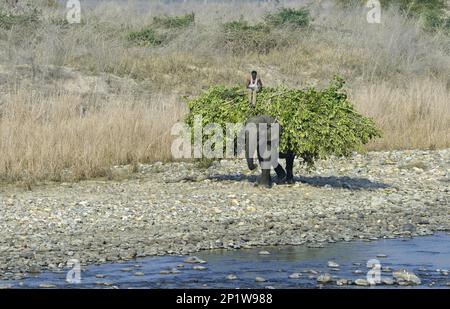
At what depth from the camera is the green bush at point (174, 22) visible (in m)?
31.4

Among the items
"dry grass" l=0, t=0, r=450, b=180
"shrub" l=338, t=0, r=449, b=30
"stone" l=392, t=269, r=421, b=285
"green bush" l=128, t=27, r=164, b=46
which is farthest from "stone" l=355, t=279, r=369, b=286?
"shrub" l=338, t=0, r=449, b=30

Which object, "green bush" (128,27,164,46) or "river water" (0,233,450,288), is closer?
"river water" (0,233,450,288)

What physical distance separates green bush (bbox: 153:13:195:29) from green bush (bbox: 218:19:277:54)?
154cm

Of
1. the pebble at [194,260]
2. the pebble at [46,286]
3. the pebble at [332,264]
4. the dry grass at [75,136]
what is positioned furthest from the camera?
the dry grass at [75,136]

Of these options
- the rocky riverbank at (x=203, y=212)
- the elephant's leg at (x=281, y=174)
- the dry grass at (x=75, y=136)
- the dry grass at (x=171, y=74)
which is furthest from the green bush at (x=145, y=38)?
the elephant's leg at (x=281, y=174)

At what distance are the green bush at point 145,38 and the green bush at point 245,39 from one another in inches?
64.5

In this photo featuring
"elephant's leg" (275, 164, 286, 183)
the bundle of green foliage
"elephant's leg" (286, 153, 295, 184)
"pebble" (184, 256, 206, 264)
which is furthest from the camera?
"elephant's leg" (275, 164, 286, 183)

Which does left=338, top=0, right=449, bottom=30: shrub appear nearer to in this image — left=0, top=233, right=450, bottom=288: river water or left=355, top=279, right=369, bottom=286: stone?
left=0, top=233, right=450, bottom=288: river water

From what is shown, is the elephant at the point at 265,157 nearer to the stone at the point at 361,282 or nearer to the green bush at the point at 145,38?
the stone at the point at 361,282

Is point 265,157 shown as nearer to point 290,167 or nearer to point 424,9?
point 290,167

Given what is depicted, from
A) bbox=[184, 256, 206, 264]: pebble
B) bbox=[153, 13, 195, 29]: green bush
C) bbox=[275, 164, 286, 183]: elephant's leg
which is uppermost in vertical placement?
bbox=[153, 13, 195, 29]: green bush

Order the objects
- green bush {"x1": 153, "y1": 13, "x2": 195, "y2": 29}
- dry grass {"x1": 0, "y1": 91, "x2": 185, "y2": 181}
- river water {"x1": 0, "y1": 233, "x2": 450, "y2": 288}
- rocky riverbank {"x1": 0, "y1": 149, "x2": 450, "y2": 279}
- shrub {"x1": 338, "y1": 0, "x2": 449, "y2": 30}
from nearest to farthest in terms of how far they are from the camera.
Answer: river water {"x1": 0, "y1": 233, "x2": 450, "y2": 288} → rocky riverbank {"x1": 0, "y1": 149, "x2": 450, "y2": 279} → dry grass {"x1": 0, "y1": 91, "x2": 185, "y2": 181} → green bush {"x1": 153, "y1": 13, "x2": 195, "y2": 29} → shrub {"x1": 338, "y1": 0, "x2": 449, "y2": 30}

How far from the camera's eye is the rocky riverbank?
12.9 meters

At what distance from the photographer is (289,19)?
32.0 meters
